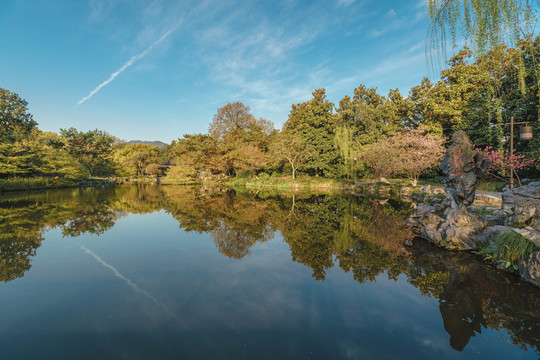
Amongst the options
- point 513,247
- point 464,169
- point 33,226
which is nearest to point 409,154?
point 464,169

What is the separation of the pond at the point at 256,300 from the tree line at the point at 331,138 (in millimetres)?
13558

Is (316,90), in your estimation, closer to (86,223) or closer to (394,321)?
(86,223)

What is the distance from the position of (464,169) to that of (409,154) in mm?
13727

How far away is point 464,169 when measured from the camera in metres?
6.81

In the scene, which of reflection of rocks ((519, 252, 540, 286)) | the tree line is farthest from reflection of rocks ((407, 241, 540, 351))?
the tree line

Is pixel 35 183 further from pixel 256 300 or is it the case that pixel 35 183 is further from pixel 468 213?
pixel 468 213

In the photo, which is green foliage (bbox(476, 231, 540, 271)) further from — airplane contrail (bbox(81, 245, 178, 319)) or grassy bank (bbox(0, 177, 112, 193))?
grassy bank (bbox(0, 177, 112, 193))

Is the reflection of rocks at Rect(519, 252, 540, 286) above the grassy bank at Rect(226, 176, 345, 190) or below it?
below

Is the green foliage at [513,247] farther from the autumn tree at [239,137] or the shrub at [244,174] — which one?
the shrub at [244,174]

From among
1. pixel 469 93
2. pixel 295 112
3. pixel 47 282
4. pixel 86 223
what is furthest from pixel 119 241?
pixel 295 112

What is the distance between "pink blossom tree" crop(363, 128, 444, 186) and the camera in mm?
18750

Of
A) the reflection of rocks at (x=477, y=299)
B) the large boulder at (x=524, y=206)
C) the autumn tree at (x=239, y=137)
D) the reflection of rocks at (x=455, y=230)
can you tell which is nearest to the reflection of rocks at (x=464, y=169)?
the reflection of rocks at (x=455, y=230)

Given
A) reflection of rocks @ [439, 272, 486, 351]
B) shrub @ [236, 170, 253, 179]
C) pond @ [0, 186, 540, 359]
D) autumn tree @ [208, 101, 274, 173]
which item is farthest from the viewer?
shrub @ [236, 170, 253, 179]

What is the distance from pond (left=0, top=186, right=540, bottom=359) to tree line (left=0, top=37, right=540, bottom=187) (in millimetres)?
13558
